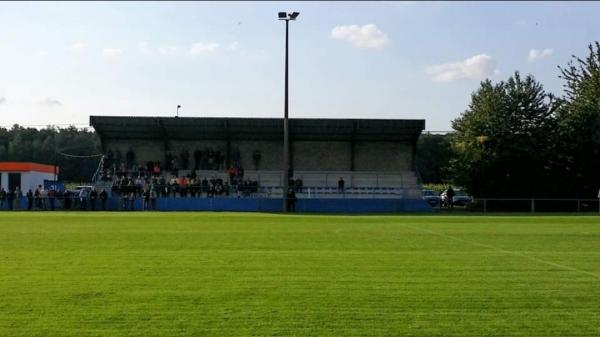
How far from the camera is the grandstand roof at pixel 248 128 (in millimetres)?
55375

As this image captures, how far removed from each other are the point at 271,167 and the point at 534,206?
21.3 m

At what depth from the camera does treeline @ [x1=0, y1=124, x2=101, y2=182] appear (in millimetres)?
120562

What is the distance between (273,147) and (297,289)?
4870 cm

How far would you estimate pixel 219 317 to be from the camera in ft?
26.8

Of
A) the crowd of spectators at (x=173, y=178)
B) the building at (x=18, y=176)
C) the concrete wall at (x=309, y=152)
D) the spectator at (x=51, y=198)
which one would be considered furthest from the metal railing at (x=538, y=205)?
the building at (x=18, y=176)

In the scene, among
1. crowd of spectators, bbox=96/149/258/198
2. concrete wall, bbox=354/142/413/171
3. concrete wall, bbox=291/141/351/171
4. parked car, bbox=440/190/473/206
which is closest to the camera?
crowd of spectators, bbox=96/149/258/198

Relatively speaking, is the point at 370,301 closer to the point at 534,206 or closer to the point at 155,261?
the point at 155,261

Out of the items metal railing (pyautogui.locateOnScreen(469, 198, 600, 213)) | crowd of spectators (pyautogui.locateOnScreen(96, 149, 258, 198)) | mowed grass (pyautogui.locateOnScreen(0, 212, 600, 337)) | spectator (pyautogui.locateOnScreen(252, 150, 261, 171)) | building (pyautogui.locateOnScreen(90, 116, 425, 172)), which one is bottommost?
mowed grass (pyautogui.locateOnScreen(0, 212, 600, 337))

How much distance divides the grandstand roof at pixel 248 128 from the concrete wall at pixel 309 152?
71 centimetres

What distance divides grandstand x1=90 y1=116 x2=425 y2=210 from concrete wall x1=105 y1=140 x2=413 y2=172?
80 mm

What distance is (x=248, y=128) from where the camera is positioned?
2208 inches

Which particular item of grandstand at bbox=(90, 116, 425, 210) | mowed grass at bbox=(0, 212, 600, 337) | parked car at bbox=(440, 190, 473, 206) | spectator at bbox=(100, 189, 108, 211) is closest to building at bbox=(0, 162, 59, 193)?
grandstand at bbox=(90, 116, 425, 210)

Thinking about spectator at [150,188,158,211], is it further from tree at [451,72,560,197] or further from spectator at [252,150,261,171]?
tree at [451,72,560,197]

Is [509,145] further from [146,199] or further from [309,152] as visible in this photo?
[146,199]
